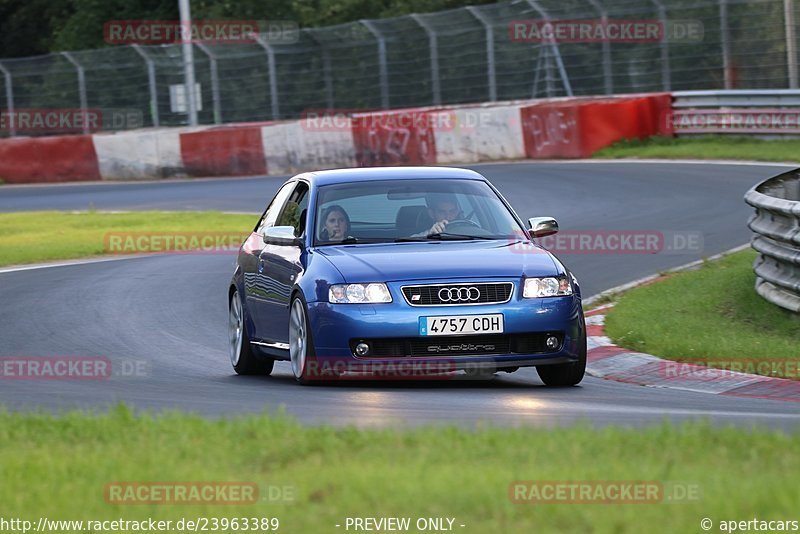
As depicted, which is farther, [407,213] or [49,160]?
[49,160]

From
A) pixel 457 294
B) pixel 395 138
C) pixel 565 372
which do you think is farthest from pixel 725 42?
pixel 457 294

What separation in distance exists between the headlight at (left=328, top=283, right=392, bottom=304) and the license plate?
0.92 feet

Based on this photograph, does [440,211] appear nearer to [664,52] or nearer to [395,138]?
[395,138]

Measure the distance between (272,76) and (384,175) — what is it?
25.8 meters

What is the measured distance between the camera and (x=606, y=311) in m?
12.7

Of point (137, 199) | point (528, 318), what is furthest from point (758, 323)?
point (137, 199)

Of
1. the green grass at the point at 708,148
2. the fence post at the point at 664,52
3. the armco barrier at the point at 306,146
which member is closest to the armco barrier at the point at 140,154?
the armco barrier at the point at 306,146

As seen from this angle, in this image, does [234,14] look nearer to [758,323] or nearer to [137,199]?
[137,199]

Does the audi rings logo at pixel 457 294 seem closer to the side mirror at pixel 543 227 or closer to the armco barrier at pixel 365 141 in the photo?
the side mirror at pixel 543 227

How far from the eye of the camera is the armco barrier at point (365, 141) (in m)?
29.2

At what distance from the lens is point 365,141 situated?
30438 millimetres

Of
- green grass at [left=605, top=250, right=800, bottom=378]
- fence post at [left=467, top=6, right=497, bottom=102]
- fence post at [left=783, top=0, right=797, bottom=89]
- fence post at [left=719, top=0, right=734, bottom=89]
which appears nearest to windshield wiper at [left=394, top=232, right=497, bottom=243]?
green grass at [left=605, top=250, right=800, bottom=378]

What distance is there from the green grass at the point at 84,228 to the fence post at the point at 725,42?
10651mm

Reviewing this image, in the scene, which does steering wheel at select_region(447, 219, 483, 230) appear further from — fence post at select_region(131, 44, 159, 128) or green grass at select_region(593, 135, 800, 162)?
fence post at select_region(131, 44, 159, 128)
